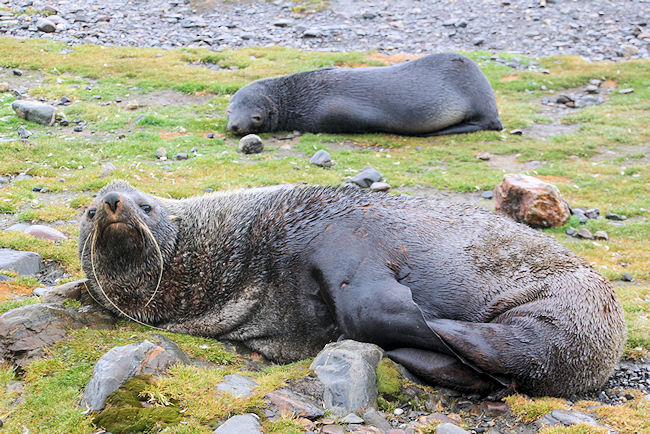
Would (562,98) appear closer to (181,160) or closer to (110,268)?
(181,160)

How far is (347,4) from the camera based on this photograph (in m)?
30.3

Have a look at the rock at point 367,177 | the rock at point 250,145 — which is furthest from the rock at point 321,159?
the rock at point 250,145

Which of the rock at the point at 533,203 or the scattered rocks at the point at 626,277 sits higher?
the rock at the point at 533,203

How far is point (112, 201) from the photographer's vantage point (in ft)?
17.0

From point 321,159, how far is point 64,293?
270 inches

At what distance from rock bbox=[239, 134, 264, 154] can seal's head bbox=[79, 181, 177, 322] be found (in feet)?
23.8

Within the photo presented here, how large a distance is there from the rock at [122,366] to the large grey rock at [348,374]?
1.06 m

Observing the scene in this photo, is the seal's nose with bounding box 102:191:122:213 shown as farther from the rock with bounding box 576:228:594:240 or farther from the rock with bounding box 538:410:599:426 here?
the rock with bounding box 576:228:594:240

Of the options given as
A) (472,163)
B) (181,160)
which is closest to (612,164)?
(472,163)

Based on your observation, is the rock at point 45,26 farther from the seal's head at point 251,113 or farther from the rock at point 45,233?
the rock at point 45,233

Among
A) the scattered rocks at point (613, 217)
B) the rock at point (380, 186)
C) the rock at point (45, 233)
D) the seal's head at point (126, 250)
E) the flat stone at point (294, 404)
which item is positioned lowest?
the scattered rocks at point (613, 217)

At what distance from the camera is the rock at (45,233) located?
24.6 feet

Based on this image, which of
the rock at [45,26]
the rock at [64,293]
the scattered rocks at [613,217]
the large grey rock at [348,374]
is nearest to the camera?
the large grey rock at [348,374]

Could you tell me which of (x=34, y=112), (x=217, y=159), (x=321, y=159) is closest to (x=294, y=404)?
(x=321, y=159)
